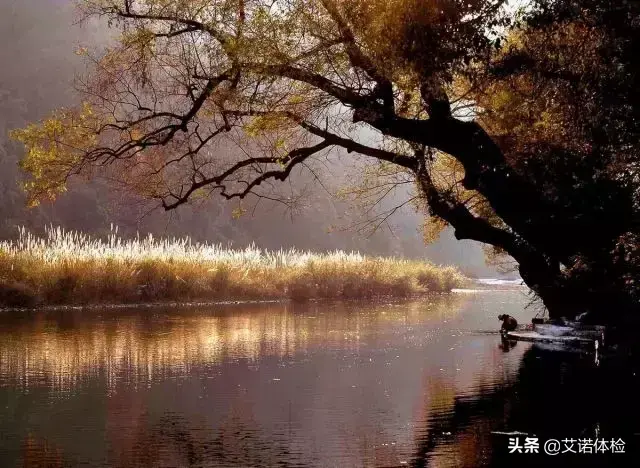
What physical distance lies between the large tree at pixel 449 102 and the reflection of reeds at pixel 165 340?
8.68 ft

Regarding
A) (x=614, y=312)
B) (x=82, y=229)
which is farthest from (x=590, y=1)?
(x=82, y=229)

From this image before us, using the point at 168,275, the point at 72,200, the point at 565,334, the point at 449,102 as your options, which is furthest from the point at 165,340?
the point at 72,200

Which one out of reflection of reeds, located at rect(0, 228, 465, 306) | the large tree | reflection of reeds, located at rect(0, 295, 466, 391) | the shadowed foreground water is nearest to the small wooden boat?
the large tree

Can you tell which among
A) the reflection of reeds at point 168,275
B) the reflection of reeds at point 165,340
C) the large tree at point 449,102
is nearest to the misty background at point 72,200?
the reflection of reeds at point 168,275

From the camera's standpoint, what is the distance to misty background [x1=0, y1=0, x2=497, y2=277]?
54094 millimetres

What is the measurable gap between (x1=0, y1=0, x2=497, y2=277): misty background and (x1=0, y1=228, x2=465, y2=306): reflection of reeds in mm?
20665

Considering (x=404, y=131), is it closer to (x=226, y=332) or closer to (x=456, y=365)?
(x=456, y=365)

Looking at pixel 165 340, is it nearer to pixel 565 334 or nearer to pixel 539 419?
pixel 565 334

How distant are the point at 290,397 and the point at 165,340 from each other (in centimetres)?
592

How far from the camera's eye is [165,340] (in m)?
15.2

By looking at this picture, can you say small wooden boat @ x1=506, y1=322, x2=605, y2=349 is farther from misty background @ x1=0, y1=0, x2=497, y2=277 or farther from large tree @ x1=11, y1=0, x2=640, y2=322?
misty background @ x1=0, y1=0, x2=497, y2=277

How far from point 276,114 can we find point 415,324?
19.8 ft

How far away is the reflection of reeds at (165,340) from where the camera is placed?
1148cm

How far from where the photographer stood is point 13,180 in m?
54.6
